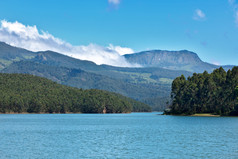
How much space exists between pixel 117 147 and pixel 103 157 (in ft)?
38.8

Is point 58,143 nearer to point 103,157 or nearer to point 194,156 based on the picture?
point 103,157

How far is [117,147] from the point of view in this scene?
67688 mm

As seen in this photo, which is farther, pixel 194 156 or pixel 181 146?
pixel 181 146

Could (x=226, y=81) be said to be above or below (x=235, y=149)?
above

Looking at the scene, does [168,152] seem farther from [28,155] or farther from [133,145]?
[28,155]

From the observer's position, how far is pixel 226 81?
194 metres

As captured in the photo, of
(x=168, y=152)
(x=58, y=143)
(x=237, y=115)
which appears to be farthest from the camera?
(x=237, y=115)

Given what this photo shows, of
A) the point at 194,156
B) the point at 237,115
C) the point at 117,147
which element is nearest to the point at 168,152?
the point at 194,156

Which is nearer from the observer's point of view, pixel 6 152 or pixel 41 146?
pixel 6 152

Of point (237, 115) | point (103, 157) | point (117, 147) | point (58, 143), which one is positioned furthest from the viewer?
point (237, 115)

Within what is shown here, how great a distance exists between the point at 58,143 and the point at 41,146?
5257mm

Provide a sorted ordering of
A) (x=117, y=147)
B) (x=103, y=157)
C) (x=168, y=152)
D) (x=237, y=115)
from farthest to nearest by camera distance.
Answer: (x=237, y=115), (x=117, y=147), (x=168, y=152), (x=103, y=157)

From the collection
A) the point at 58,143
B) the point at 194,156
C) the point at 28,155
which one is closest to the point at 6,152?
the point at 28,155

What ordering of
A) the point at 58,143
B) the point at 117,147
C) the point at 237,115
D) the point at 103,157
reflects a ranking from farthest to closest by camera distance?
the point at 237,115 < the point at 58,143 < the point at 117,147 < the point at 103,157
